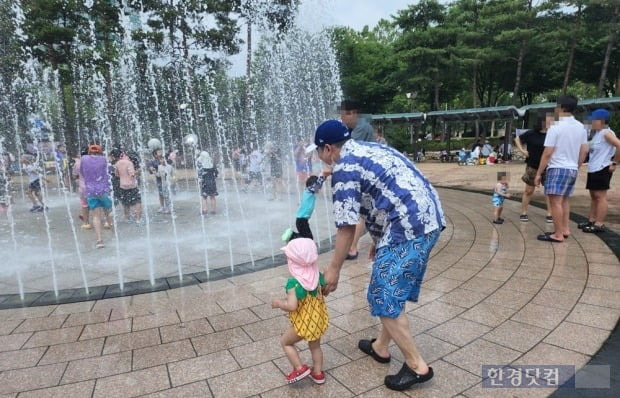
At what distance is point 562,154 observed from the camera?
5.21 metres

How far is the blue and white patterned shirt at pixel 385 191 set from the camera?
7.38ft

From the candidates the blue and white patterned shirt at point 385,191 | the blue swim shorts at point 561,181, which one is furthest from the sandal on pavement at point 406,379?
the blue swim shorts at point 561,181

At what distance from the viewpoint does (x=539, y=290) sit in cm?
387

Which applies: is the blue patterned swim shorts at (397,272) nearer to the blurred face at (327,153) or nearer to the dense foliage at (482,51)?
the blurred face at (327,153)

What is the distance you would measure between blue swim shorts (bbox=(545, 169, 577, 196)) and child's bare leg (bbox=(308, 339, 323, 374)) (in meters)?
4.42

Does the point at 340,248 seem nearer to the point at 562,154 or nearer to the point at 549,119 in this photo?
the point at 562,154

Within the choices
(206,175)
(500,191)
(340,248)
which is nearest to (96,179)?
(206,175)

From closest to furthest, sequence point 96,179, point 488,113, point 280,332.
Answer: point 280,332 < point 96,179 < point 488,113

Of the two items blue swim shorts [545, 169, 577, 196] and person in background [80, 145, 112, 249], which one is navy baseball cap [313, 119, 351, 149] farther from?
person in background [80, 145, 112, 249]

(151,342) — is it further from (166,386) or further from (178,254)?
(178,254)

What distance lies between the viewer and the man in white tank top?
18.6 ft

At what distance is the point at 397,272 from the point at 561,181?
417 centimetres

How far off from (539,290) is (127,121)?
95.5 ft

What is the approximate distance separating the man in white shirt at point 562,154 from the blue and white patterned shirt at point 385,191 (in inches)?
153
